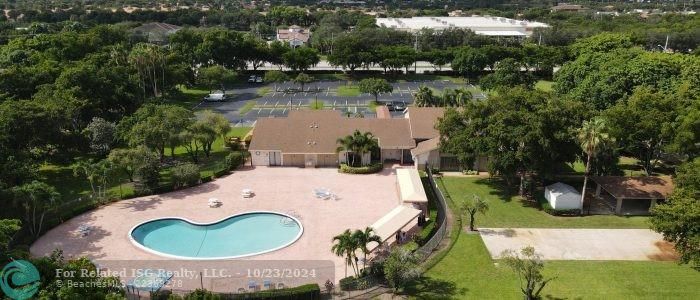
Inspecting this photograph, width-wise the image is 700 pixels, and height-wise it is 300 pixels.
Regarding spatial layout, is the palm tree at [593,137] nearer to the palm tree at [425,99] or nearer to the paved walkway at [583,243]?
the paved walkway at [583,243]

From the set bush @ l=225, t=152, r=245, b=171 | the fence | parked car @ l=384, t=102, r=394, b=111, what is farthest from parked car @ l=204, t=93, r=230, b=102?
the fence

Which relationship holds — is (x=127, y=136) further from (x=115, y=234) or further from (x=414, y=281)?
(x=414, y=281)

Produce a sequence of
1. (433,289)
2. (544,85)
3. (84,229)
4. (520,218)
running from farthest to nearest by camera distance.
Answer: (544,85) → (520,218) → (84,229) → (433,289)

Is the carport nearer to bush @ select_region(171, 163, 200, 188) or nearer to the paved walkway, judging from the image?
the paved walkway

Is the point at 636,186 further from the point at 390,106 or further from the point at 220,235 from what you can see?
the point at 390,106

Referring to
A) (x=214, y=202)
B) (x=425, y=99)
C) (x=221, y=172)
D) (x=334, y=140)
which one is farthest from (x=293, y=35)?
(x=214, y=202)
